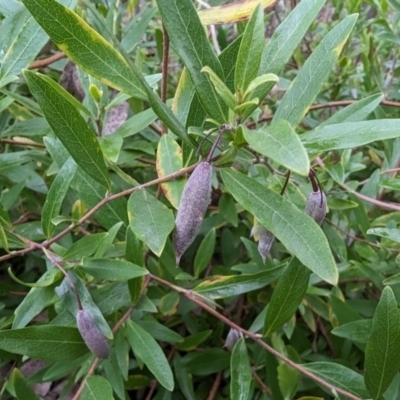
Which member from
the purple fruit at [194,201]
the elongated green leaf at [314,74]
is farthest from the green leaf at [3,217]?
the elongated green leaf at [314,74]

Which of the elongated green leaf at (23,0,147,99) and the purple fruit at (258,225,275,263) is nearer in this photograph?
the elongated green leaf at (23,0,147,99)

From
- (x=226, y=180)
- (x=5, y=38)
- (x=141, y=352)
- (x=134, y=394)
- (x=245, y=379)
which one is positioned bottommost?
(x=134, y=394)

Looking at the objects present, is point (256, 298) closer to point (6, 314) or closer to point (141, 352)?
point (141, 352)

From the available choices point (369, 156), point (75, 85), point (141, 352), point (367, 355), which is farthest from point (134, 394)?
point (369, 156)

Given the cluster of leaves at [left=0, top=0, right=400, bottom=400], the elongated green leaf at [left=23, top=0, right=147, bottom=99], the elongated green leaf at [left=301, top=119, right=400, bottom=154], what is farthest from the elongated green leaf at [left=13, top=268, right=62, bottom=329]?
the elongated green leaf at [left=301, top=119, right=400, bottom=154]

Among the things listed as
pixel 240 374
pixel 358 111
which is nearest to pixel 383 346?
pixel 240 374

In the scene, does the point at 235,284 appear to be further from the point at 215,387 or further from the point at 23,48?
the point at 23,48

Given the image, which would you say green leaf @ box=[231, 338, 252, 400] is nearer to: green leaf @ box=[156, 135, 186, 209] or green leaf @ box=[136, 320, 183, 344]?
green leaf @ box=[136, 320, 183, 344]
